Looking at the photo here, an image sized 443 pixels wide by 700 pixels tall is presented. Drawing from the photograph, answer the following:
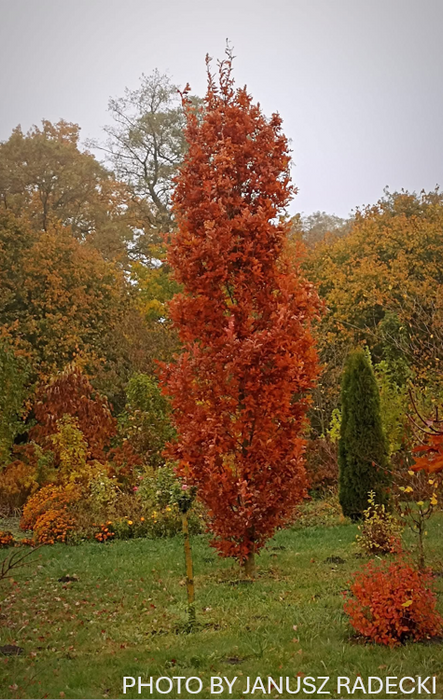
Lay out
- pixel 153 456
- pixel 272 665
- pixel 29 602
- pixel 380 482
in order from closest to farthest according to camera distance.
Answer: pixel 272 665, pixel 29 602, pixel 380 482, pixel 153 456

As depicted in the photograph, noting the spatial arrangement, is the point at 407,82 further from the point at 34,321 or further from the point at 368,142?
the point at 34,321

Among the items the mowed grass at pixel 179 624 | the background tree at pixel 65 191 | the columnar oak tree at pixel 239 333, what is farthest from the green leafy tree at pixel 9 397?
the columnar oak tree at pixel 239 333

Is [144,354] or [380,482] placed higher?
[144,354]

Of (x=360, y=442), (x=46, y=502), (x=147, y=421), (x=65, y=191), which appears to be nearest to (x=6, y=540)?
(x=46, y=502)

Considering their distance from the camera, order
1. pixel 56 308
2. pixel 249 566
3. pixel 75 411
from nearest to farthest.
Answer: pixel 249 566 → pixel 75 411 → pixel 56 308

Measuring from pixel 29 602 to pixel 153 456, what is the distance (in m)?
7.46

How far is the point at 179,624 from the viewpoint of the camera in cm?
591

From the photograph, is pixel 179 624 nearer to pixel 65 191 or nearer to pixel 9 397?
pixel 9 397

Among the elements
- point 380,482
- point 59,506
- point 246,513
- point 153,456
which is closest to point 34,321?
point 153,456

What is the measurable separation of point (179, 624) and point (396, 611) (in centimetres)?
212

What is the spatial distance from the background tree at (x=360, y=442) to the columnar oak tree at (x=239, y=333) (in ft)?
11.9

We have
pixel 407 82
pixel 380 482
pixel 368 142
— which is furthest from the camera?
pixel 368 142

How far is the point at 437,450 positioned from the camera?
305cm

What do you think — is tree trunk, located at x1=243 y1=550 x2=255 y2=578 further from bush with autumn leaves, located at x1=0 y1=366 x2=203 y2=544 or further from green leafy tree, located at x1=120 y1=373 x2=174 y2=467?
green leafy tree, located at x1=120 y1=373 x2=174 y2=467
